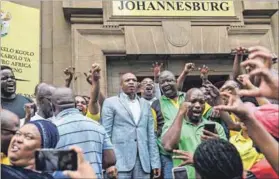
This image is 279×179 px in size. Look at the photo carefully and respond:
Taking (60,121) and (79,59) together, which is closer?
(60,121)

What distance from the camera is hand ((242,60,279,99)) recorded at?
218 centimetres

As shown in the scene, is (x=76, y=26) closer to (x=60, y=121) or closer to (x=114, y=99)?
(x=114, y=99)

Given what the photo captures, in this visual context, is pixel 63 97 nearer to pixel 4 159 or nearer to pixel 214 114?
pixel 4 159

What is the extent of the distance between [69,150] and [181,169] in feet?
5.40

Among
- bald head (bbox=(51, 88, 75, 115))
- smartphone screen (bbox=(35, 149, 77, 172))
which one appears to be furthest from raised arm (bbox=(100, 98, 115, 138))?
smartphone screen (bbox=(35, 149, 77, 172))

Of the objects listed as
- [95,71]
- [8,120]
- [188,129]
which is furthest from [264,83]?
[95,71]

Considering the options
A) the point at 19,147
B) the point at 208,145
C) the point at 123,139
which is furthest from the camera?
the point at 123,139

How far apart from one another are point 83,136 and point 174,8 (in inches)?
263

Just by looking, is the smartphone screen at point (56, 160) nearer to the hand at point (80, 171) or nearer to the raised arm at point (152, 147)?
the hand at point (80, 171)

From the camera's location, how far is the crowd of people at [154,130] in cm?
222

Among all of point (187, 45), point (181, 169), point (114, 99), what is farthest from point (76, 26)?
point (181, 169)

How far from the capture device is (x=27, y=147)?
282 cm

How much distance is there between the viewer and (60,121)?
12.9 feet

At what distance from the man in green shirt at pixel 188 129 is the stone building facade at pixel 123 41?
4761 mm
